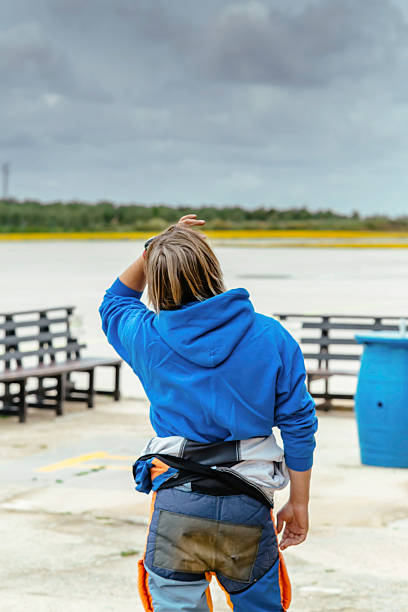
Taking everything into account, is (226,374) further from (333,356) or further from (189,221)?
(333,356)

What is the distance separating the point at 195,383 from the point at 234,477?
262 mm

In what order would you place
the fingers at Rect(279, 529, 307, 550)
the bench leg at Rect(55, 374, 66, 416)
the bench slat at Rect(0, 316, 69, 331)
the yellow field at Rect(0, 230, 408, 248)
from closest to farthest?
the fingers at Rect(279, 529, 307, 550), the bench slat at Rect(0, 316, 69, 331), the bench leg at Rect(55, 374, 66, 416), the yellow field at Rect(0, 230, 408, 248)

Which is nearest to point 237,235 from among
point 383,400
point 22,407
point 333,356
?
point 333,356

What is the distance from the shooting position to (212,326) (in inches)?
94.4

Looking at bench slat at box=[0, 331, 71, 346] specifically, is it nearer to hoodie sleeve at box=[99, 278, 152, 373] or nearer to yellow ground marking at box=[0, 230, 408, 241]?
hoodie sleeve at box=[99, 278, 152, 373]

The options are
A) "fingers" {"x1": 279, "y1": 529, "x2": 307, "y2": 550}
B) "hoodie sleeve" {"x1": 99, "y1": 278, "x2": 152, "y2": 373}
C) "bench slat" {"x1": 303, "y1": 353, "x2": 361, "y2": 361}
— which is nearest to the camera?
"hoodie sleeve" {"x1": 99, "y1": 278, "x2": 152, "y2": 373}

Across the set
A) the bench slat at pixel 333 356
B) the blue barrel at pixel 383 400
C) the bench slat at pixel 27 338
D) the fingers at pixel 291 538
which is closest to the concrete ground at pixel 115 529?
the blue barrel at pixel 383 400

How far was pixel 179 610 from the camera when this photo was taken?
2410 millimetres

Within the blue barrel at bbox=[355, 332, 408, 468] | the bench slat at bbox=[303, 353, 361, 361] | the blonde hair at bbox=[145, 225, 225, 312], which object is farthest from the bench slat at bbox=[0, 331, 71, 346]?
the blonde hair at bbox=[145, 225, 225, 312]

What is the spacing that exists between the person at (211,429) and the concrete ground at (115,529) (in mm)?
2111

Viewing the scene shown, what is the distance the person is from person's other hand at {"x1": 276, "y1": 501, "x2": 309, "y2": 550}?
12cm

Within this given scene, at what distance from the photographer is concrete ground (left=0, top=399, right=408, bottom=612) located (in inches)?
182

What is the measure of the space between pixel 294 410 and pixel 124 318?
55cm

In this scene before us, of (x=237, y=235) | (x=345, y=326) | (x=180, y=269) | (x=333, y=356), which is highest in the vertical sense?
(x=180, y=269)
